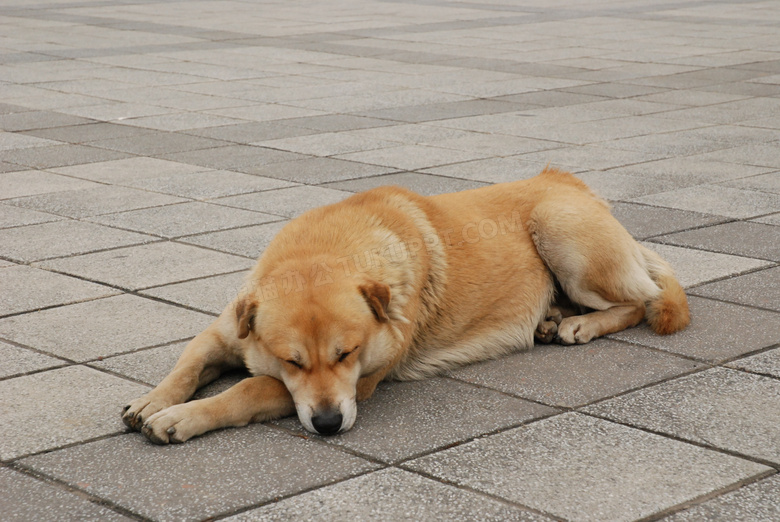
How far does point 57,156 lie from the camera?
33.8 feet

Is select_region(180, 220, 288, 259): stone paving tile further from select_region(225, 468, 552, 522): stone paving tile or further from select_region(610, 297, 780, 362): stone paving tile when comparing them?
select_region(225, 468, 552, 522): stone paving tile

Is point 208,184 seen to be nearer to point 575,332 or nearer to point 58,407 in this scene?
point 575,332

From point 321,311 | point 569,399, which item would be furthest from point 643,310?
point 321,311

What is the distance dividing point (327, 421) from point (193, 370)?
86cm

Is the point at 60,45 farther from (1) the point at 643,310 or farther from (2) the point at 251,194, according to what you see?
(1) the point at 643,310

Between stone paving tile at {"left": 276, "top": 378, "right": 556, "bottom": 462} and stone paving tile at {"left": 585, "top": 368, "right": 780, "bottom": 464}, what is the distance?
1.36 ft

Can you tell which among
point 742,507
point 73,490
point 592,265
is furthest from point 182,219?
point 742,507

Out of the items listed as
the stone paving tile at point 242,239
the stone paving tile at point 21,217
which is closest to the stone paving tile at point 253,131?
the stone paving tile at point 21,217

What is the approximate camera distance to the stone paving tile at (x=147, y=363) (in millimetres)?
4930

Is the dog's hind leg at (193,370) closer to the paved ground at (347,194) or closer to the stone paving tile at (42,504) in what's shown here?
the paved ground at (347,194)

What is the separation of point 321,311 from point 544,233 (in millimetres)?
1905

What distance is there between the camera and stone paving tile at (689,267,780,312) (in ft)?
19.7

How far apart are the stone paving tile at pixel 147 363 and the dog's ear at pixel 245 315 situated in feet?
2.17

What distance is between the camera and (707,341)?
17.8 feet
